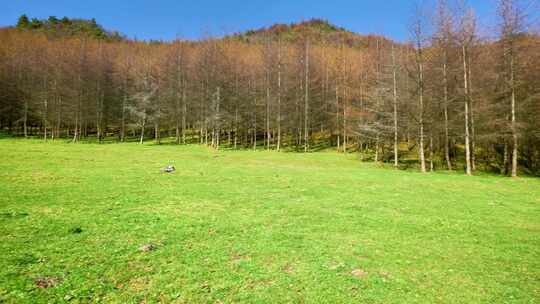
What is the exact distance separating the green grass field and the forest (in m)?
13.5

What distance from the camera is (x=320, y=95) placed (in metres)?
43.4

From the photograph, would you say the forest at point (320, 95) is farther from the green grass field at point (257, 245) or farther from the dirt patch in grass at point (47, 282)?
the dirt patch in grass at point (47, 282)

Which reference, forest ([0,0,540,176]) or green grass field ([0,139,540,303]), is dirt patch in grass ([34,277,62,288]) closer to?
green grass field ([0,139,540,303])

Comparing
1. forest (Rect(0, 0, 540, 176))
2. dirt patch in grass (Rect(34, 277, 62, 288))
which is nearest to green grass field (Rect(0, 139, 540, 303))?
dirt patch in grass (Rect(34, 277, 62, 288))

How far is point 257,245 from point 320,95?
127 ft

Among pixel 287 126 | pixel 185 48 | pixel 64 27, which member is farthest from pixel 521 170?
pixel 64 27

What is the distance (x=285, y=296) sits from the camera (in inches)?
192

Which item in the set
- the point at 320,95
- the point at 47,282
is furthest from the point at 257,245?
the point at 320,95

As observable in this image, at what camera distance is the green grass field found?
4.99 m

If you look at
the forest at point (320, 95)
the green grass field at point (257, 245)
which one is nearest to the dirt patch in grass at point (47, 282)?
the green grass field at point (257, 245)

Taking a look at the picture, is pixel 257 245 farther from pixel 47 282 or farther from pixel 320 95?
pixel 320 95

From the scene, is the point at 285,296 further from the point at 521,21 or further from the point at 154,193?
the point at 521,21

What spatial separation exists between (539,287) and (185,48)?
54458 millimetres

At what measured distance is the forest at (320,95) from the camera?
23281 mm
